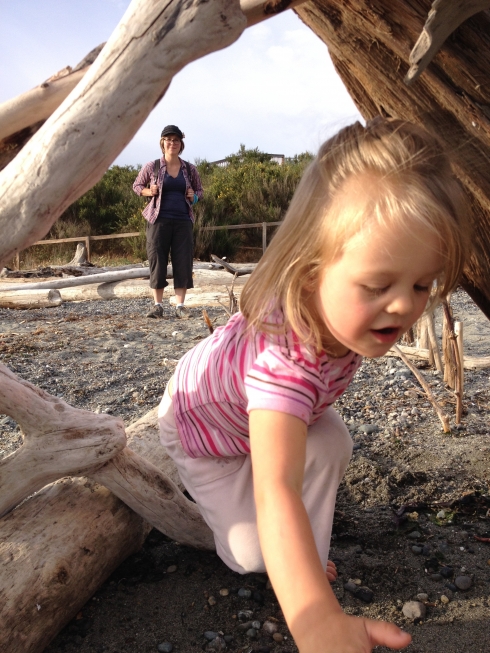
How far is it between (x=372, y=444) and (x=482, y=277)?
125 cm

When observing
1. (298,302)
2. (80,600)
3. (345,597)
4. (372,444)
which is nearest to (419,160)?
(298,302)

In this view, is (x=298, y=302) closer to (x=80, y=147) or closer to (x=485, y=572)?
(x=80, y=147)

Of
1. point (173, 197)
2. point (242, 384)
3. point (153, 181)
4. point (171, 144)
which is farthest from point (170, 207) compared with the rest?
point (242, 384)

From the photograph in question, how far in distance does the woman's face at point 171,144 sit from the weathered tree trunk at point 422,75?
506 cm

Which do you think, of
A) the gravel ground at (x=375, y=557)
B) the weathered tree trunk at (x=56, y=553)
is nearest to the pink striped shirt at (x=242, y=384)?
the weathered tree trunk at (x=56, y=553)

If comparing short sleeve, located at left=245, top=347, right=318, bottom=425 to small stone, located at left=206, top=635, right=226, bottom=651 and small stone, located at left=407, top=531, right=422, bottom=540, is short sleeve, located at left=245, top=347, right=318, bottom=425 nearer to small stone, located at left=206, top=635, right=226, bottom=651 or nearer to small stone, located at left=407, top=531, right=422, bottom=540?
small stone, located at left=206, top=635, right=226, bottom=651

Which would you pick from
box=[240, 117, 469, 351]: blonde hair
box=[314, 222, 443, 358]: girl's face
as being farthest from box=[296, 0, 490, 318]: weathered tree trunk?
box=[314, 222, 443, 358]: girl's face

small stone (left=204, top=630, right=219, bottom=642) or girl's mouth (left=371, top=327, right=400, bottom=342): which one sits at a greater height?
girl's mouth (left=371, top=327, right=400, bottom=342)

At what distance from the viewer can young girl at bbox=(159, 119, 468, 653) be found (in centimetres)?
122

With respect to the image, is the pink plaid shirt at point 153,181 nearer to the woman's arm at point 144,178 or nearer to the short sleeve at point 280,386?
the woman's arm at point 144,178

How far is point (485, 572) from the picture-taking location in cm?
215

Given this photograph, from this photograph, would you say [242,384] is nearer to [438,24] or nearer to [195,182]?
[438,24]

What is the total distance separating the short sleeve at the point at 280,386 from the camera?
1.43 m

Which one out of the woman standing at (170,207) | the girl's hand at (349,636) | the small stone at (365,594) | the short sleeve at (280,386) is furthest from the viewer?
the woman standing at (170,207)
